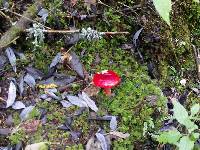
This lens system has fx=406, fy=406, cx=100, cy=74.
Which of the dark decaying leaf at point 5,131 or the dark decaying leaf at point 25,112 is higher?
the dark decaying leaf at point 25,112

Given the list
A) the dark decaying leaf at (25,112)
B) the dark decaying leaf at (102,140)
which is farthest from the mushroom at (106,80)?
the dark decaying leaf at (25,112)

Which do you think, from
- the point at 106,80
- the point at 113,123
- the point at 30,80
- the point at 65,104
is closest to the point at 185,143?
the point at 113,123

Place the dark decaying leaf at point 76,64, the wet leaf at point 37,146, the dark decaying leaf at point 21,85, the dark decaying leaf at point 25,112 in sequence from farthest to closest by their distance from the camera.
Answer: the dark decaying leaf at point 76,64 < the dark decaying leaf at point 21,85 < the dark decaying leaf at point 25,112 < the wet leaf at point 37,146

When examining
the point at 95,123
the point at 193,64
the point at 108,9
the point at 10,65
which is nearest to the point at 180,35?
the point at 193,64

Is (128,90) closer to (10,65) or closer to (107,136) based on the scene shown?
(107,136)

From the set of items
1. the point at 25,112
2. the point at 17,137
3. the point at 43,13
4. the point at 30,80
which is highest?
the point at 43,13

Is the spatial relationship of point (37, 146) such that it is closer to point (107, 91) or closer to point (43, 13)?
point (107, 91)

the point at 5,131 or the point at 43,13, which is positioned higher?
the point at 43,13

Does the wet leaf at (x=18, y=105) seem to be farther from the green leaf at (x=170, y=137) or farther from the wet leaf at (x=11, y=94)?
the green leaf at (x=170, y=137)
